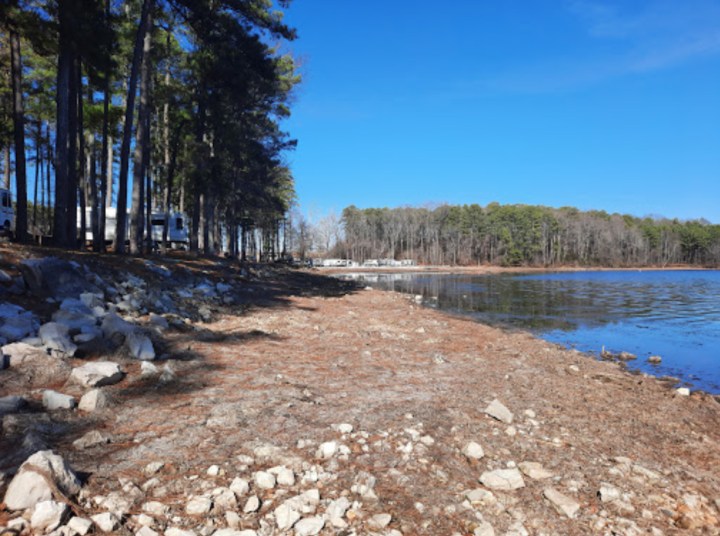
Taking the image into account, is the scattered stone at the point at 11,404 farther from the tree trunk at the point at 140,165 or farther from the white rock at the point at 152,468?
the tree trunk at the point at 140,165

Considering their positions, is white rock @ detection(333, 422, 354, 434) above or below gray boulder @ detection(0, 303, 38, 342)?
below

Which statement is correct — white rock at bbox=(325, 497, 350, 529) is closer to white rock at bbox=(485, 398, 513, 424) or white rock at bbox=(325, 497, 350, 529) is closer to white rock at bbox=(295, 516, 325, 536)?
white rock at bbox=(295, 516, 325, 536)

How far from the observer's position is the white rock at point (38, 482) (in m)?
2.44

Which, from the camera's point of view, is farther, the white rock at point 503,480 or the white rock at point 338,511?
the white rock at point 503,480

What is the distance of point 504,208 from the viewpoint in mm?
104562

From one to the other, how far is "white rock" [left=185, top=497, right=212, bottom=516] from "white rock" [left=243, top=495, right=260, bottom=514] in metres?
0.23

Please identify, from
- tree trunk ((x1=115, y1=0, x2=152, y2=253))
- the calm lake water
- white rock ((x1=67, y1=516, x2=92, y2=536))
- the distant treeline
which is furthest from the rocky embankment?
the distant treeline

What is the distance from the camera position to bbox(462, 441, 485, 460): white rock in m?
3.73

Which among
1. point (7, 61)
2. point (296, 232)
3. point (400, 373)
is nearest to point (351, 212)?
point (296, 232)

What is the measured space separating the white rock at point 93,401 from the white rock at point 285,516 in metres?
2.35

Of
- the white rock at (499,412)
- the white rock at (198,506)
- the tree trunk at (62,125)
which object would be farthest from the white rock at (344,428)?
the tree trunk at (62,125)

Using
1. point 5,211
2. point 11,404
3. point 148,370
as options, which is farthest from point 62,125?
point 11,404

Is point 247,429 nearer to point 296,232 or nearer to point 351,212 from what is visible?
point 296,232

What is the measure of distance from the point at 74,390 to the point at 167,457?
1801 mm
